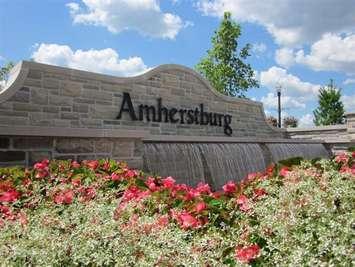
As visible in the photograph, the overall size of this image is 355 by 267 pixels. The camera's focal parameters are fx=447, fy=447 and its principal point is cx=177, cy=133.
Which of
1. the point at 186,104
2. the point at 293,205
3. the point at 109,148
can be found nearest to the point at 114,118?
the point at 186,104

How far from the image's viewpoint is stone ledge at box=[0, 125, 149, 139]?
577 centimetres

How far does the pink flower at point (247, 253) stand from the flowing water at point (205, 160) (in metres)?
5.72

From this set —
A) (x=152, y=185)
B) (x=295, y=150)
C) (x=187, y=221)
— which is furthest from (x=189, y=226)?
(x=295, y=150)

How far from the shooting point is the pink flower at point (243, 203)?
3044 mm

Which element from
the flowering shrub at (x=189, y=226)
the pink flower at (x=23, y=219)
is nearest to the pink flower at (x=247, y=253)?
the flowering shrub at (x=189, y=226)

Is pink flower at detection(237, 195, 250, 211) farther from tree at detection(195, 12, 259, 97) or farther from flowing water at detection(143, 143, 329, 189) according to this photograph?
tree at detection(195, 12, 259, 97)

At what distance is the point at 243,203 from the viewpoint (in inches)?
123

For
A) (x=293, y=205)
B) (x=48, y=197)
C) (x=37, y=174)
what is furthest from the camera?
(x=37, y=174)

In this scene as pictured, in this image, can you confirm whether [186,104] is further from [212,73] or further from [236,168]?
[212,73]

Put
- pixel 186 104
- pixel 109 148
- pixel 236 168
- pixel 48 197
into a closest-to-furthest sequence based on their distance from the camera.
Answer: pixel 48 197
pixel 109 148
pixel 236 168
pixel 186 104

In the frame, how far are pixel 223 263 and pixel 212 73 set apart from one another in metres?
27.1

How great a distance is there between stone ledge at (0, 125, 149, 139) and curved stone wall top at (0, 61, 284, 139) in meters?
3.20

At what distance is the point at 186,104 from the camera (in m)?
14.0

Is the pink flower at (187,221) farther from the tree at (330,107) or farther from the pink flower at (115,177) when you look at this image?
the tree at (330,107)
